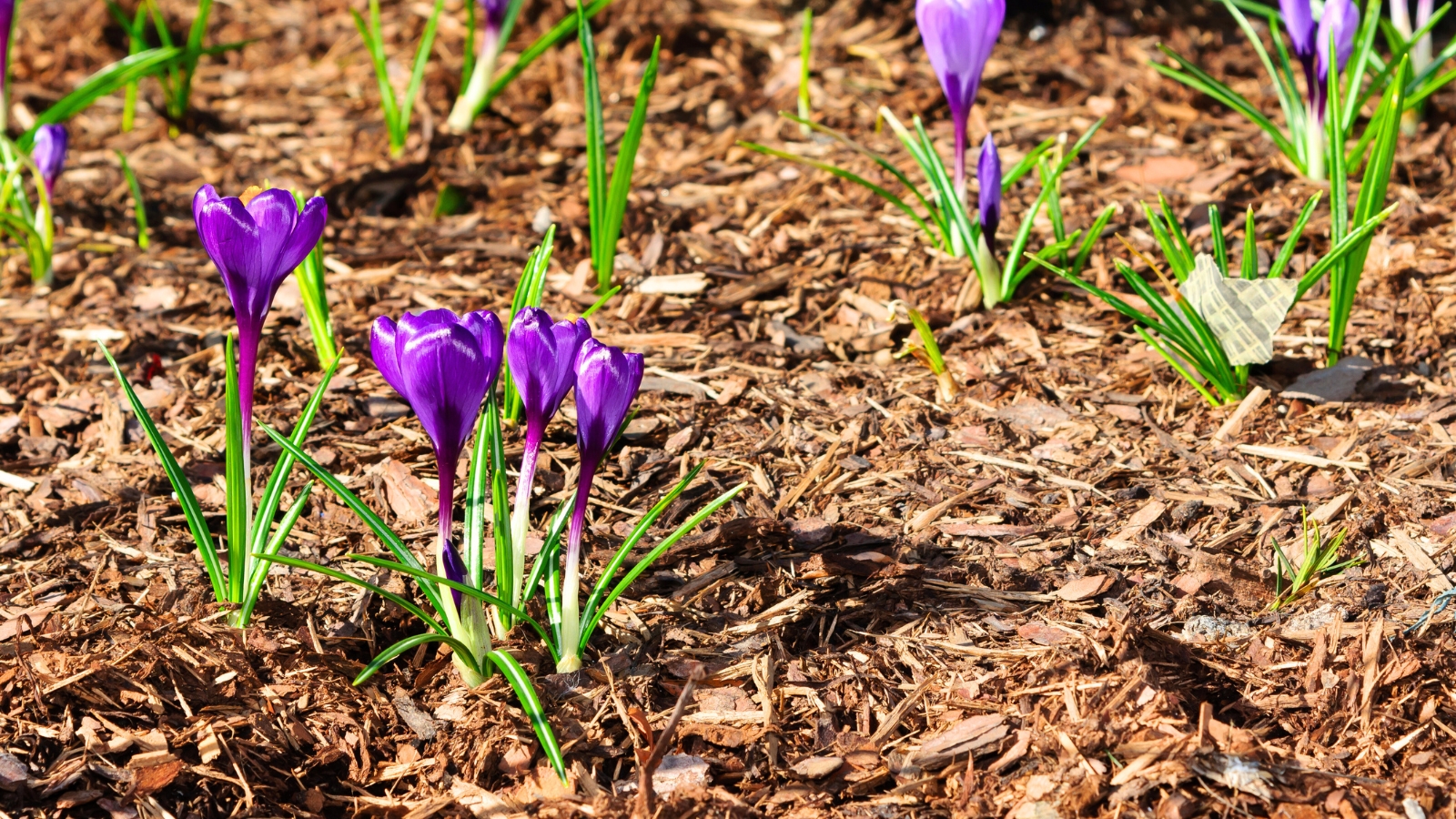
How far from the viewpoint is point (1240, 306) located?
2.24m

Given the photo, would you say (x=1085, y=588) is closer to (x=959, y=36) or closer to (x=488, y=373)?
(x=488, y=373)

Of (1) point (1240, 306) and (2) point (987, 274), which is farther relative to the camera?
(2) point (987, 274)

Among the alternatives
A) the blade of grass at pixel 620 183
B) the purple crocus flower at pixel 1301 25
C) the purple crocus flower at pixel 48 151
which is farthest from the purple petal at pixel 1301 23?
the purple crocus flower at pixel 48 151

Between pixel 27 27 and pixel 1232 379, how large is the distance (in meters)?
4.38

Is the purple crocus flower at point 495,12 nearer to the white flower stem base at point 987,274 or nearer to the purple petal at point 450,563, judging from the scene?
the white flower stem base at point 987,274

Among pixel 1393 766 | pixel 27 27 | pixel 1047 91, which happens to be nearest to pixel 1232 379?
pixel 1393 766

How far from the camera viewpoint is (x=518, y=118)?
3727 millimetres

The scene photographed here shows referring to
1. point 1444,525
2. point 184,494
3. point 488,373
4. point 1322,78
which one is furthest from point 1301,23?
point 184,494

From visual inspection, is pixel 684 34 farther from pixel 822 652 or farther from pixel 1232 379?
pixel 822 652

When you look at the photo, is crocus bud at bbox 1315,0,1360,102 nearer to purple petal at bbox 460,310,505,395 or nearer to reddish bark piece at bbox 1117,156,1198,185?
reddish bark piece at bbox 1117,156,1198,185

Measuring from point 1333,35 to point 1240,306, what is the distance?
0.84 metres

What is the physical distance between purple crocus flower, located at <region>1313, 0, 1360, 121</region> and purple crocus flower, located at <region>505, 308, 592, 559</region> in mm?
1977

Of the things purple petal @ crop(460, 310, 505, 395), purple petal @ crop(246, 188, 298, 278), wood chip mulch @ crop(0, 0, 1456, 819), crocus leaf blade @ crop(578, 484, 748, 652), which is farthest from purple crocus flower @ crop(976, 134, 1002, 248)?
purple petal @ crop(246, 188, 298, 278)

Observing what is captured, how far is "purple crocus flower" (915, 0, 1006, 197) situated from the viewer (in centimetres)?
236
